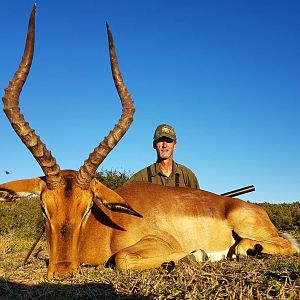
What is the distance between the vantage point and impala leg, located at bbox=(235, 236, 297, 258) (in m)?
6.58

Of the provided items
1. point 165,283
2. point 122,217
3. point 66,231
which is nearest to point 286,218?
point 122,217

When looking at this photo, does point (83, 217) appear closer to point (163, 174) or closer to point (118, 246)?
point (118, 246)

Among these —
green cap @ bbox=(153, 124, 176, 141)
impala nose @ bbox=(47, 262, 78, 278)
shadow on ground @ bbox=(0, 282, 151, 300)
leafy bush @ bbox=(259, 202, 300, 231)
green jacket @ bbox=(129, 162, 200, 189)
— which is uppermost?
green cap @ bbox=(153, 124, 176, 141)

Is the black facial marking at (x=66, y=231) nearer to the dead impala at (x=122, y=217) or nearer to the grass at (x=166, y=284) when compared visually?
the dead impala at (x=122, y=217)

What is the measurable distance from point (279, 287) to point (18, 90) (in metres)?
3.82

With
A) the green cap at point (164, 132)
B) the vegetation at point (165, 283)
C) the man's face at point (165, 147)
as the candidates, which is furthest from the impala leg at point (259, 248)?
the green cap at point (164, 132)

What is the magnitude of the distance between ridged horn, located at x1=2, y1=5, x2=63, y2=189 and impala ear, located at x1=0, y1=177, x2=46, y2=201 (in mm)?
329

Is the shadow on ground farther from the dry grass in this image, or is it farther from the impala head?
the impala head

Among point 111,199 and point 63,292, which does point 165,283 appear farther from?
point 111,199

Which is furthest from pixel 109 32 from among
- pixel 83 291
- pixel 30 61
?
pixel 83 291


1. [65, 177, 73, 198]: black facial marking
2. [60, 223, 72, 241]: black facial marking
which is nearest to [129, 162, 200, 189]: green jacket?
[65, 177, 73, 198]: black facial marking

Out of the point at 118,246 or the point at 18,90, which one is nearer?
the point at 18,90

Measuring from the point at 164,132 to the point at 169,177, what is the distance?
3.47 ft

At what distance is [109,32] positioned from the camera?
5.97 meters
